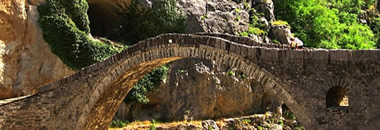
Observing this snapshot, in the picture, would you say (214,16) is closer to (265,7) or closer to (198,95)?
(265,7)

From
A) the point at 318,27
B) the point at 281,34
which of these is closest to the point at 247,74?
the point at 281,34

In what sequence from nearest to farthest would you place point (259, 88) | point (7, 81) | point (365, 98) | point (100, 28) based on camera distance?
1. point (365, 98)
2. point (7, 81)
3. point (259, 88)
4. point (100, 28)

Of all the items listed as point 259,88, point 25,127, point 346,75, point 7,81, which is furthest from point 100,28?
point 346,75

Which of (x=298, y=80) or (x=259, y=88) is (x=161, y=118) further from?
(x=298, y=80)

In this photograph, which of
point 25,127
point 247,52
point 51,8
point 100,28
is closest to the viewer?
point 247,52

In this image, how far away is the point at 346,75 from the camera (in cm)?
1081

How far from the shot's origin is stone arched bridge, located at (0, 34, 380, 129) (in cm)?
1073

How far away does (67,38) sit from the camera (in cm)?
2088

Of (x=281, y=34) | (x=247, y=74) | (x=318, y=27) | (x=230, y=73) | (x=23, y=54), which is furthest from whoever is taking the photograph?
(x=318, y=27)

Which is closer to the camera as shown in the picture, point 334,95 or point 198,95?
point 334,95

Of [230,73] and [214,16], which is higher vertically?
[214,16]

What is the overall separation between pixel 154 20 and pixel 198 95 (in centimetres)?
501

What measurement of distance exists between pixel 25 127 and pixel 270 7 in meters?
17.2

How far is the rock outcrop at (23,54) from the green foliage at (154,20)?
4.74 metres
